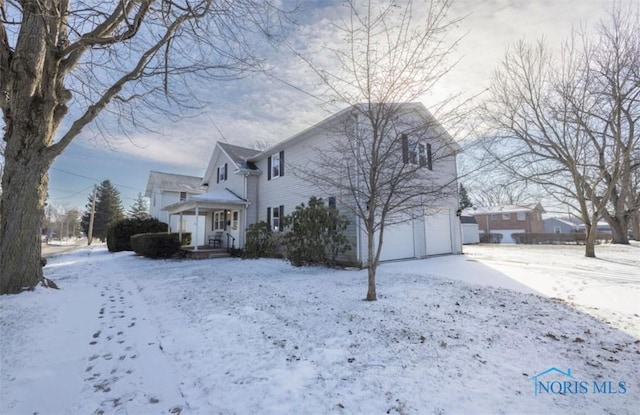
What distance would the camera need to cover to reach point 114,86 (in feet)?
22.8

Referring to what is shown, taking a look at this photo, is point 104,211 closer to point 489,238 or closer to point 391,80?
point 391,80

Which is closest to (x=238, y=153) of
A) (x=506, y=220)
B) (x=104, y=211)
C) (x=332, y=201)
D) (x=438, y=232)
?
(x=332, y=201)

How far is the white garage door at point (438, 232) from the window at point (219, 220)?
1187 cm

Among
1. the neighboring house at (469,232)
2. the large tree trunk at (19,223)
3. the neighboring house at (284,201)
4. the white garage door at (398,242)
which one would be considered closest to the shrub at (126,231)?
the neighboring house at (284,201)

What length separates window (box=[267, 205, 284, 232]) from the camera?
14.3m

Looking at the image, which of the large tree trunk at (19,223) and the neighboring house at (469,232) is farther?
the neighboring house at (469,232)

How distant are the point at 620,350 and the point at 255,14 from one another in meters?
7.11

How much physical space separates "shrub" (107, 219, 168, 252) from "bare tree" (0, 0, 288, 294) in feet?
45.4

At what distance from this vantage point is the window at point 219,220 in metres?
18.5

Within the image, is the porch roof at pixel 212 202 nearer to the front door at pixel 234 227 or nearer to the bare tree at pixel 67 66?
the front door at pixel 234 227

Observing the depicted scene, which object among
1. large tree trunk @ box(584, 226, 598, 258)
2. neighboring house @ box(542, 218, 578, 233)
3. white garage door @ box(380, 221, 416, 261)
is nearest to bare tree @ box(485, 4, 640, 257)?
large tree trunk @ box(584, 226, 598, 258)

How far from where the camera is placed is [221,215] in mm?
18734

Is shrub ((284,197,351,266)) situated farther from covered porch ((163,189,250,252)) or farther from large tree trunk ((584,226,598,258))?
large tree trunk ((584,226,598,258))

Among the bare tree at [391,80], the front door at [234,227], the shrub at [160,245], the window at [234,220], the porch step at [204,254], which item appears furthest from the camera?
the window at [234,220]
